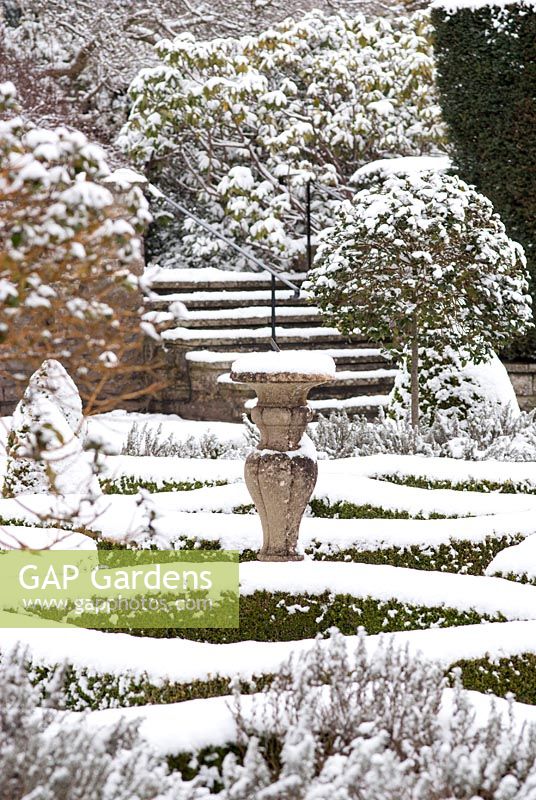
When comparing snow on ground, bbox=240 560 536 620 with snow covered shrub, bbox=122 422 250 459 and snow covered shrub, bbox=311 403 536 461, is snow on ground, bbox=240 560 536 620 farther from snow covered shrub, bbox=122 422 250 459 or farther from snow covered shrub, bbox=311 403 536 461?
snow covered shrub, bbox=122 422 250 459

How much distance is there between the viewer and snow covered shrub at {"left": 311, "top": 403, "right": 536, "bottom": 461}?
7922mm

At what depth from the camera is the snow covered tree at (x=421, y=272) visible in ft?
26.9

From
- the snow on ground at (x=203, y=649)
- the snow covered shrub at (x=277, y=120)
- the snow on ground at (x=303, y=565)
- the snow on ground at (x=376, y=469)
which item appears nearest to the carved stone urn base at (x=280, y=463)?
the snow on ground at (x=303, y=565)

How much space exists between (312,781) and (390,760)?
0.29 meters

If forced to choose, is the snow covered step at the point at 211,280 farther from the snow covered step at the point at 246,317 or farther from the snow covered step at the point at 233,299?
the snow covered step at the point at 246,317

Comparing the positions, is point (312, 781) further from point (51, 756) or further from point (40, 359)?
point (40, 359)

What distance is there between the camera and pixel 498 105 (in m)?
10.6

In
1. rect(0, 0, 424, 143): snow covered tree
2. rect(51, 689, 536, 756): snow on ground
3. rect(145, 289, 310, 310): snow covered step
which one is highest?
rect(0, 0, 424, 143): snow covered tree

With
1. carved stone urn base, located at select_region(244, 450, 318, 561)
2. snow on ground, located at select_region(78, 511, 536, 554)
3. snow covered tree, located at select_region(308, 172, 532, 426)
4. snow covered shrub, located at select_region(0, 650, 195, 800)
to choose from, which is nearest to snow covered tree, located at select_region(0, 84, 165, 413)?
snow covered shrub, located at select_region(0, 650, 195, 800)

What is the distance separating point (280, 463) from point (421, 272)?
10.4 ft

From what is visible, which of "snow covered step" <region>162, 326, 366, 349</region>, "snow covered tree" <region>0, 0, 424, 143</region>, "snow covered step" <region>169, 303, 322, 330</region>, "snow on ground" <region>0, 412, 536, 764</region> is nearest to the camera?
"snow on ground" <region>0, 412, 536, 764</region>

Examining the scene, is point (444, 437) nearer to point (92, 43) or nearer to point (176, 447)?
point (176, 447)

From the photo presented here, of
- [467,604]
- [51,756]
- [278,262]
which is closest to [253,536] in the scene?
[467,604]

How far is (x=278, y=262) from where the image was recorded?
12.9 m
